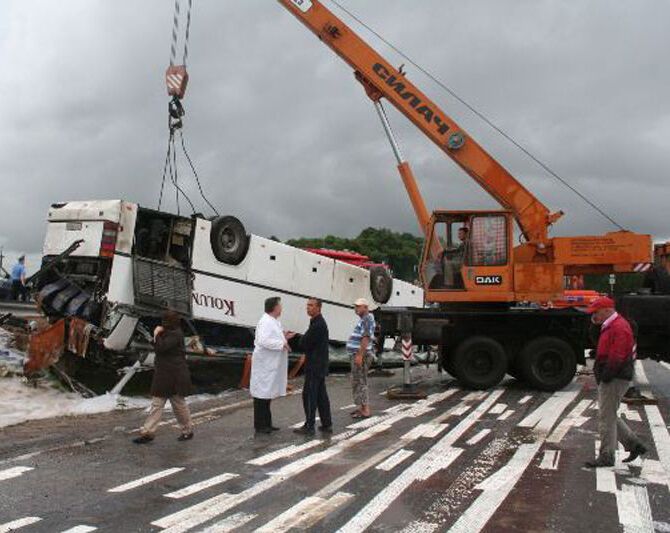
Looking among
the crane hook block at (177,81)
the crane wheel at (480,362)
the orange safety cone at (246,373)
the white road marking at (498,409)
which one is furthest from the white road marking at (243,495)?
the crane hook block at (177,81)

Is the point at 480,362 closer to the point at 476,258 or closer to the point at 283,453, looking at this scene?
the point at 476,258

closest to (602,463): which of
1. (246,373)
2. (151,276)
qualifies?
(246,373)

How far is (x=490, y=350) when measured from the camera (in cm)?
1209

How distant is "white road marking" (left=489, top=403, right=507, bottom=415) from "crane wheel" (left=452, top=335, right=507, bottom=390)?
4.94 ft

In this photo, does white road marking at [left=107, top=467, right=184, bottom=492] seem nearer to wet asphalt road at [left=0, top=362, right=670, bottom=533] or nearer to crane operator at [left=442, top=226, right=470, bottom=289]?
wet asphalt road at [left=0, top=362, right=670, bottom=533]

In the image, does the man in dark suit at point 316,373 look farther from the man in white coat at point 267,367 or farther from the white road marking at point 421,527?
the white road marking at point 421,527

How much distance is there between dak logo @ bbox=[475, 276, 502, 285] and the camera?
39.8 feet

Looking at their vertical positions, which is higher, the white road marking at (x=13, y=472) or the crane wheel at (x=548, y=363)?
the crane wheel at (x=548, y=363)

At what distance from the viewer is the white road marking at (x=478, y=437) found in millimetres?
7652

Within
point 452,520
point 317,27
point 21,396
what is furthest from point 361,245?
point 452,520

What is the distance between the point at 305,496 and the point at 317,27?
37.8ft

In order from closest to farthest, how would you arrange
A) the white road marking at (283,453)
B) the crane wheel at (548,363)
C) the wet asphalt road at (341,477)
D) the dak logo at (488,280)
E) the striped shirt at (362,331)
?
the wet asphalt road at (341,477)
the white road marking at (283,453)
the striped shirt at (362,331)
the crane wheel at (548,363)
the dak logo at (488,280)

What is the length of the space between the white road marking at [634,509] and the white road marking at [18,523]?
4201mm

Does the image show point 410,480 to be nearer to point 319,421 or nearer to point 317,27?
point 319,421
